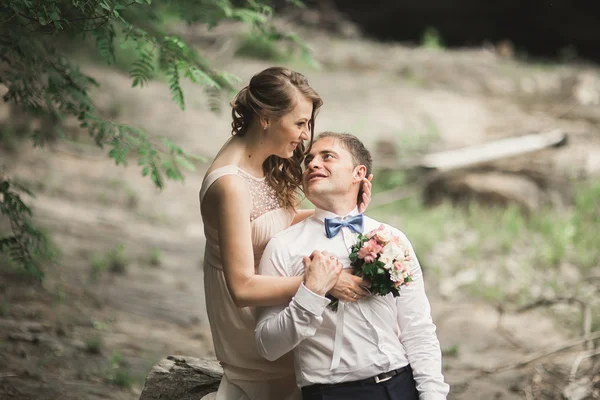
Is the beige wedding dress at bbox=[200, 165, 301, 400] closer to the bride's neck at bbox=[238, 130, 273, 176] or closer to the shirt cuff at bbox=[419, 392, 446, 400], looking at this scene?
the bride's neck at bbox=[238, 130, 273, 176]

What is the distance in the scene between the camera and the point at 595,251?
7812 mm

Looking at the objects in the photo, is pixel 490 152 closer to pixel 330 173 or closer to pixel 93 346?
pixel 93 346

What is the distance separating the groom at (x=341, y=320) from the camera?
2693 mm

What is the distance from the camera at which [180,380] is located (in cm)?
355

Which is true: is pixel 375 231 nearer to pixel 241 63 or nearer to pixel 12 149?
pixel 12 149

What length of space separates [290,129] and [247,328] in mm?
890

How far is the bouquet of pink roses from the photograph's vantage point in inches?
105

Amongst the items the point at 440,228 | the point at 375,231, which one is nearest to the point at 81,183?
the point at 440,228

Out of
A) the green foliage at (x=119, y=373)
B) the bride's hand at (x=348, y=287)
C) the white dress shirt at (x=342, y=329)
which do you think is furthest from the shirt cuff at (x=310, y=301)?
the green foliage at (x=119, y=373)

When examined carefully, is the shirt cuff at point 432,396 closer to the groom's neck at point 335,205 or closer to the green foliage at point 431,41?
the groom's neck at point 335,205

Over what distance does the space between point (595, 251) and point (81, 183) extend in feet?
20.8

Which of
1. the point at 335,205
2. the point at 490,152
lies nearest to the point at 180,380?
the point at 335,205

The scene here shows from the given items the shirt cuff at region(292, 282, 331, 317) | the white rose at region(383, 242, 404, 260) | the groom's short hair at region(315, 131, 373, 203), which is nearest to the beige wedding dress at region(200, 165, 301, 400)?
the groom's short hair at region(315, 131, 373, 203)

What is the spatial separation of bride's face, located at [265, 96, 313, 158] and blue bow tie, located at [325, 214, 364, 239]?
0.39 meters
